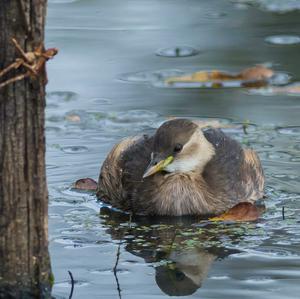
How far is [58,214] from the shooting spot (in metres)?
9.45

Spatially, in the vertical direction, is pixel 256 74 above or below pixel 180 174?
above

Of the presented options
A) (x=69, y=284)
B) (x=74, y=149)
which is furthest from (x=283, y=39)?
(x=69, y=284)

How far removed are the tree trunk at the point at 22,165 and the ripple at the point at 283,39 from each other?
23.5 feet

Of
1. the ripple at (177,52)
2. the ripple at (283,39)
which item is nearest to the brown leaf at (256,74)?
the ripple at (177,52)

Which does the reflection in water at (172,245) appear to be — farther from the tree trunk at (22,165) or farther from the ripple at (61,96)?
the ripple at (61,96)

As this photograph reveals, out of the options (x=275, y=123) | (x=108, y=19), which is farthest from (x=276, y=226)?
(x=108, y=19)

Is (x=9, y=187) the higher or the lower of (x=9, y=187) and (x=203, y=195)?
the higher

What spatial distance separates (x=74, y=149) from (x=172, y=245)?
93.9 inches

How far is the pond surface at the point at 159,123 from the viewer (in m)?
7.98

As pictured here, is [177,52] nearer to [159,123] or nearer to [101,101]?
[101,101]

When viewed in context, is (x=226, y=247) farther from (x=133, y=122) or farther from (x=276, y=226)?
(x=133, y=122)

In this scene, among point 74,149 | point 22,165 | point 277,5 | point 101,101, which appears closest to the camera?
point 22,165

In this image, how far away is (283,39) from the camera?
1391 cm

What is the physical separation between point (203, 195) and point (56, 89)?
288 centimetres
